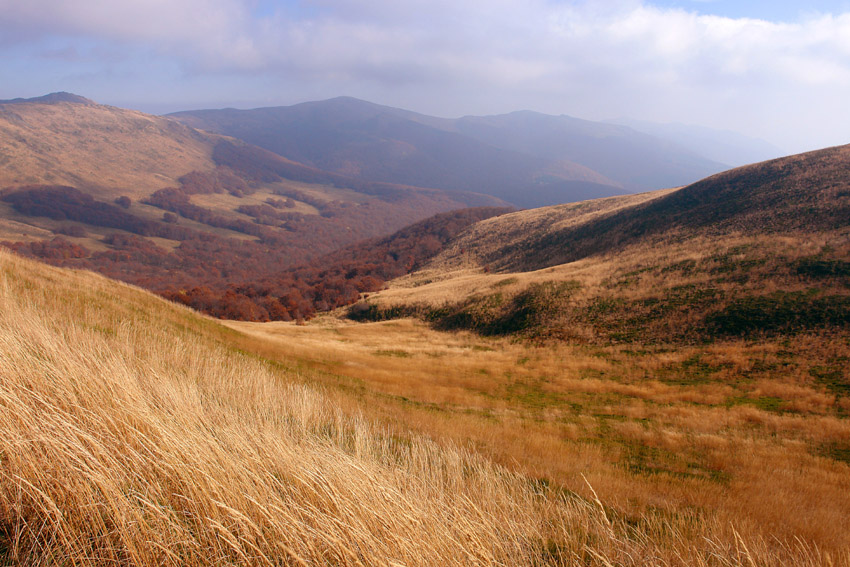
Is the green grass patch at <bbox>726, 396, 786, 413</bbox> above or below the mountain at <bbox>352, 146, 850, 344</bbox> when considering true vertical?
below

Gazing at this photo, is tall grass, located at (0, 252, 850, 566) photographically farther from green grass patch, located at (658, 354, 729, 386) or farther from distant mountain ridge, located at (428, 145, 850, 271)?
distant mountain ridge, located at (428, 145, 850, 271)

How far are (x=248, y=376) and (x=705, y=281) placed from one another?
23.7 metres

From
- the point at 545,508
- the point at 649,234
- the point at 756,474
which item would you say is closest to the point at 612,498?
the point at 545,508

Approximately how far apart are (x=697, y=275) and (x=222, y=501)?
2662 cm

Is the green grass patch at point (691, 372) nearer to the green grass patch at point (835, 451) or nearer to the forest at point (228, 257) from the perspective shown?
the green grass patch at point (835, 451)

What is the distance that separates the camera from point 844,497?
643 centimetres

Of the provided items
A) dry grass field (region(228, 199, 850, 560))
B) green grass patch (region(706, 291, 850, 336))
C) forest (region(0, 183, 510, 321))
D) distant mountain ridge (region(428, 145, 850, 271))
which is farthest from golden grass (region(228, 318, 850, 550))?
forest (region(0, 183, 510, 321))

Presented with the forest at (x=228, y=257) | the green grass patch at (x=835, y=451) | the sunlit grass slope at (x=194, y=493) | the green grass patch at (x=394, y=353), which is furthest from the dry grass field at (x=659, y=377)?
the forest at (x=228, y=257)

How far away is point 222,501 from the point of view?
3.08 metres

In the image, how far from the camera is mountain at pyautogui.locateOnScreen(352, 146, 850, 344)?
1808cm

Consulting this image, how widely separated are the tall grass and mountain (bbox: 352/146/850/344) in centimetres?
1390

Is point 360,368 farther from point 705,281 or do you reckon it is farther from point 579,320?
point 705,281

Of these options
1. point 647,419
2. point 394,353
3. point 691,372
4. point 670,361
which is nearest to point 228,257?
point 394,353

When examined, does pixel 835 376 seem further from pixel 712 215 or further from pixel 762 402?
pixel 712 215
